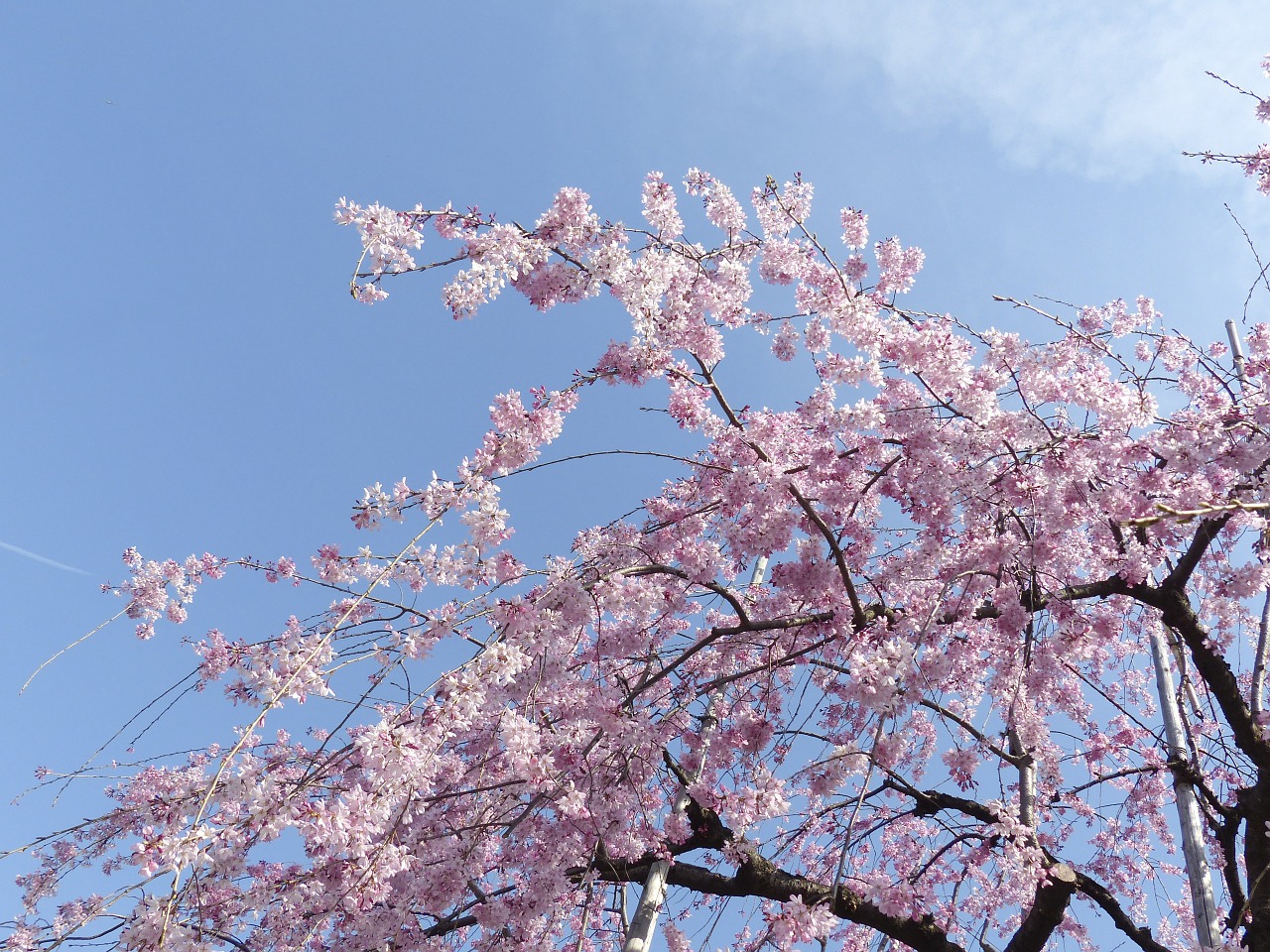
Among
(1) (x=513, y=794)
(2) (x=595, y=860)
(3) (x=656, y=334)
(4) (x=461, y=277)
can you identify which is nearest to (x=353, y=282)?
(4) (x=461, y=277)

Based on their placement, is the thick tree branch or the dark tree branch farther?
the thick tree branch

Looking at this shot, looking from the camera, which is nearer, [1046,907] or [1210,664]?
[1046,907]

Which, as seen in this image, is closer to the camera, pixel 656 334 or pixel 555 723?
pixel 656 334

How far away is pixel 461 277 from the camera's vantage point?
188 inches

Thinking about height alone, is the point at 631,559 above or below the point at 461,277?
below

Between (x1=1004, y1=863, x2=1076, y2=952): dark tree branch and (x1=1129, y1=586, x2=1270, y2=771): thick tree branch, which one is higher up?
(x1=1129, y1=586, x2=1270, y2=771): thick tree branch

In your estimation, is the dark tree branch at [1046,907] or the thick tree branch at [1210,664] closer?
the dark tree branch at [1046,907]

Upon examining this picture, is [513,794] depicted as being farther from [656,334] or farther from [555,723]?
[656,334]

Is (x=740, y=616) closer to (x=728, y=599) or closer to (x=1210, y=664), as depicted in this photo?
(x=728, y=599)

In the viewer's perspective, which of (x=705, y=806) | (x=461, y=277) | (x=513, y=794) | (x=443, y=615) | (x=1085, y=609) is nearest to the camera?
(x=443, y=615)

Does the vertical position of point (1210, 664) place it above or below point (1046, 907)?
above

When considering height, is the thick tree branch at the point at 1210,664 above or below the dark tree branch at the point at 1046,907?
above

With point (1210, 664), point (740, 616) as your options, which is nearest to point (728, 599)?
point (740, 616)

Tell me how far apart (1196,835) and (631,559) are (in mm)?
5068
